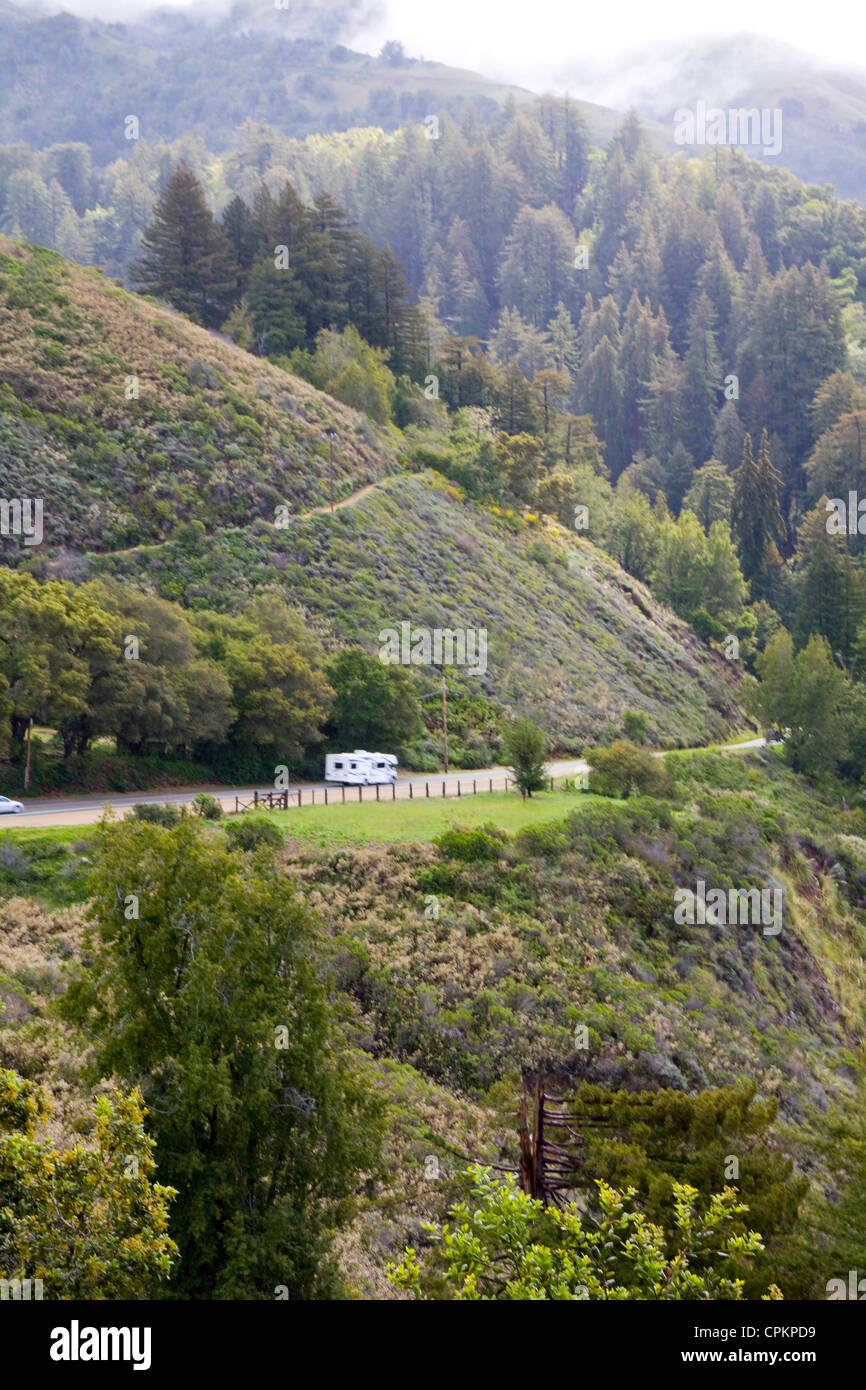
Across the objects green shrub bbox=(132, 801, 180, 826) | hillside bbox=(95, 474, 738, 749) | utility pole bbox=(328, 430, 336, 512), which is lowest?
green shrub bbox=(132, 801, 180, 826)

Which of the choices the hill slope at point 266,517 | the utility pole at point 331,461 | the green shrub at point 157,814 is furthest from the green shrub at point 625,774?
the utility pole at point 331,461

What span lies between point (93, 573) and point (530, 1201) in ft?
111

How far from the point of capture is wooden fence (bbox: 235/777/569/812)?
28891 millimetres

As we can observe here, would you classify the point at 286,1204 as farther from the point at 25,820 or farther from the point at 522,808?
the point at 522,808

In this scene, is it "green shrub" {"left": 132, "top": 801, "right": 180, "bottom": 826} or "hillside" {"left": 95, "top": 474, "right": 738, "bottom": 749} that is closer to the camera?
"green shrub" {"left": 132, "top": 801, "right": 180, "bottom": 826}

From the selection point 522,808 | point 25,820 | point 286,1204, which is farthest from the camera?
point 522,808

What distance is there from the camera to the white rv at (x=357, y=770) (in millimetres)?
34125

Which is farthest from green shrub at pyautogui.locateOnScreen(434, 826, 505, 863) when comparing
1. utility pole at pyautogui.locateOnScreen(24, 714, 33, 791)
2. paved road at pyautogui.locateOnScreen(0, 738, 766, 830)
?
utility pole at pyautogui.locateOnScreen(24, 714, 33, 791)

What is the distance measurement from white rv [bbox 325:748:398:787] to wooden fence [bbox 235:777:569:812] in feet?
0.76

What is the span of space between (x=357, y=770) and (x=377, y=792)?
8.35 ft

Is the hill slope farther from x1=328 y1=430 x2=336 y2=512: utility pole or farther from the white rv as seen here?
the white rv

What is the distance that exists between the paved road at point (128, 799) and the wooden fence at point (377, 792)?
0.17 ft
